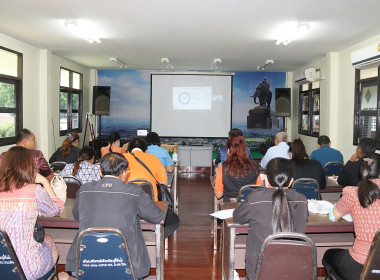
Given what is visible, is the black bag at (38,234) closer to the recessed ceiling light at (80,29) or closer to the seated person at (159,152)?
the seated person at (159,152)

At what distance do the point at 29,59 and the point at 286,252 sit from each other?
22.7 ft

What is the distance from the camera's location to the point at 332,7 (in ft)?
15.0

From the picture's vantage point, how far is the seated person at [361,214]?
2.29 meters

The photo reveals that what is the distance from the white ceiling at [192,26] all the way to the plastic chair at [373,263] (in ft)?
10.6

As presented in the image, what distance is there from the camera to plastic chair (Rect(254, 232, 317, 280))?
2074mm

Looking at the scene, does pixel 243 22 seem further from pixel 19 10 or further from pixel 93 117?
pixel 93 117

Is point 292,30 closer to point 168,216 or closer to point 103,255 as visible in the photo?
point 168,216

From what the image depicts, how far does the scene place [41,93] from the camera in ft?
25.8

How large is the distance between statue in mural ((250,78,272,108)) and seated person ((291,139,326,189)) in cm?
720

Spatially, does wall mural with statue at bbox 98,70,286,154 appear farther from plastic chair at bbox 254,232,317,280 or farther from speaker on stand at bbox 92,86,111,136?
plastic chair at bbox 254,232,317,280

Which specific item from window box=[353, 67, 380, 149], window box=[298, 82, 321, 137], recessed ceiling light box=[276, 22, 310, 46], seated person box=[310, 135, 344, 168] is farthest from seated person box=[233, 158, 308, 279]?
window box=[298, 82, 321, 137]

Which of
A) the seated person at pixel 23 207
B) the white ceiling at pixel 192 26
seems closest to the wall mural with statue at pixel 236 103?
the white ceiling at pixel 192 26

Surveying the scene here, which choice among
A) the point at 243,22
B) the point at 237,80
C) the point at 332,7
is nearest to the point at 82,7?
the point at 243,22

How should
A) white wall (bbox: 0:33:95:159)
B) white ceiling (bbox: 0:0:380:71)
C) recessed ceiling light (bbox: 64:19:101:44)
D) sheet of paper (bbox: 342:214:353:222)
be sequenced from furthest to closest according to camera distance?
white wall (bbox: 0:33:95:159), recessed ceiling light (bbox: 64:19:101:44), white ceiling (bbox: 0:0:380:71), sheet of paper (bbox: 342:214:353:222)
